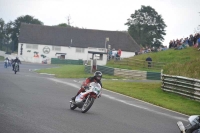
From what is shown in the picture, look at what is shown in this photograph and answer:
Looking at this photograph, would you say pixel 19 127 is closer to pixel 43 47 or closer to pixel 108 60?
pixel 108 60

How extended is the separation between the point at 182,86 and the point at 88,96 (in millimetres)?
12660

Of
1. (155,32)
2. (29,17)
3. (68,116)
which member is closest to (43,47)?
(155,32)

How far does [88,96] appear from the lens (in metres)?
16.0

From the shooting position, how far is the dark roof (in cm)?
10088

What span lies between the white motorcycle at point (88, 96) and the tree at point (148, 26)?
3672 inches

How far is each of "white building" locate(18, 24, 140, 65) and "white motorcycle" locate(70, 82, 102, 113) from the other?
272 feet

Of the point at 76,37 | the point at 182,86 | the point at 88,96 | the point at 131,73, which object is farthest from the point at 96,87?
the point at 76,37

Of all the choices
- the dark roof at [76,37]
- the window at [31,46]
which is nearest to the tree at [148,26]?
the dark roof at [76,37]

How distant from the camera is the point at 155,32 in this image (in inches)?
4272

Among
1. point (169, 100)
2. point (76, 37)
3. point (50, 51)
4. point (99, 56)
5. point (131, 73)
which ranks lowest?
point (169, 100)

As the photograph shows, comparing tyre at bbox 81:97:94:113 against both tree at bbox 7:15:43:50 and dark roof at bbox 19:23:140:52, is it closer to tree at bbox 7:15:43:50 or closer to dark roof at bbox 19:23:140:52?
dark roof at bbox 19:23:140:52

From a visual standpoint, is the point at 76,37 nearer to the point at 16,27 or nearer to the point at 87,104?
the point at 16,27

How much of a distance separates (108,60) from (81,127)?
45090 millimetres

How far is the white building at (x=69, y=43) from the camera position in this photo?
101 metres
